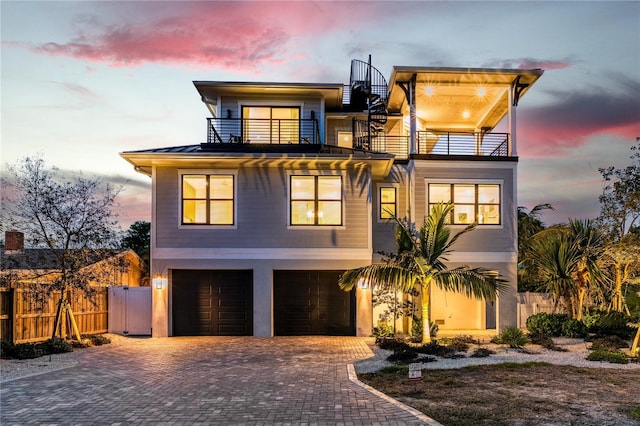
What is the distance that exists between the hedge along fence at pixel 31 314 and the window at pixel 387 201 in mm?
10081

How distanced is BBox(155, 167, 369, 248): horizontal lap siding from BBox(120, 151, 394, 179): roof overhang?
317 millimetres

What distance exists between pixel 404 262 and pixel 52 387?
8.87 m

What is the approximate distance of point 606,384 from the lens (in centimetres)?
884

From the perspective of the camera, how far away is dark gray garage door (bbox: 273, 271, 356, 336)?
1617cm

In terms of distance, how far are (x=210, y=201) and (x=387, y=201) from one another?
20.6 feet

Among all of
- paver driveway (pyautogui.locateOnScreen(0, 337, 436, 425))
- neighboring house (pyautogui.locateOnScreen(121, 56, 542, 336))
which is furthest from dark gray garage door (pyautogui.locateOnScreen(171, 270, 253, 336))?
paver driveway (pyautogui.locateOnScreen(0, 337, 436, 425))

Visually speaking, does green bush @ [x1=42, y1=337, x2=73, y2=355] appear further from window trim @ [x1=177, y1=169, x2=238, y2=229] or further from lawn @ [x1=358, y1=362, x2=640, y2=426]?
lawn @ [x1=358, y1=362, x2=640, y2=426]

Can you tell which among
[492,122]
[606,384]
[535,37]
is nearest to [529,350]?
[606,384]

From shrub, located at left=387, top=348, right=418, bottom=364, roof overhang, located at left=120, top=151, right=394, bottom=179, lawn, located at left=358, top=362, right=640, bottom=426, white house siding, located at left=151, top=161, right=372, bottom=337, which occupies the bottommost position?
shrub, located at left=387, top=348, right=418, bottom=364

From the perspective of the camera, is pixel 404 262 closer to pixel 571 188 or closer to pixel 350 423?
pixel 350 423

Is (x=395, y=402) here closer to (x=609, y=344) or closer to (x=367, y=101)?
(x=609, y=344)

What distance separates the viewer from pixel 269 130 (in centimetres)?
1842

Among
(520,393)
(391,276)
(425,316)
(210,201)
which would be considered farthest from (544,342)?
(210,201)

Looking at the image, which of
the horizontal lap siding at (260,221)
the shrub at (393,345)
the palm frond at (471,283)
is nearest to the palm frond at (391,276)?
the palm frond at (471,283)
